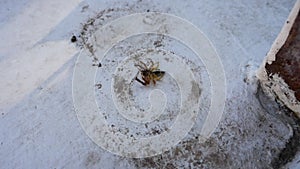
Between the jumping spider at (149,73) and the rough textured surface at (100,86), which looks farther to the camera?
the jumping spider at (149,73)

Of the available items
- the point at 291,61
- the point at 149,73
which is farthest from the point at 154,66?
the point at 291,61

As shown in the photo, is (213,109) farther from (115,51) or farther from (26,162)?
(26,162)

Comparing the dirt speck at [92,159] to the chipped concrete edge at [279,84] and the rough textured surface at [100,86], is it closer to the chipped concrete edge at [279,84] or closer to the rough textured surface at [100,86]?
the rough textured surface at [100,86]

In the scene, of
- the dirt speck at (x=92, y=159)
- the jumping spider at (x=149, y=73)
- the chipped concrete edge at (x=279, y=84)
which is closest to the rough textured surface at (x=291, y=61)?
the chipped concrete edge at (x=279, y=84)

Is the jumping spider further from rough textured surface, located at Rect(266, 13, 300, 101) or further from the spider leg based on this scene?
rough textured surface, located at Rect(266, 13, 300, 101)

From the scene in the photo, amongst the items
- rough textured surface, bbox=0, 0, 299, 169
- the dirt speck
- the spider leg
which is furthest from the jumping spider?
the dirt speck

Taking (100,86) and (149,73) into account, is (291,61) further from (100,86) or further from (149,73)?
(100,86)
